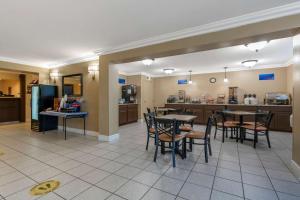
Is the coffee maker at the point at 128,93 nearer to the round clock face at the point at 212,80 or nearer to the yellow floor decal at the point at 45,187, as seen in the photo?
the round clock face at the point at 212,80

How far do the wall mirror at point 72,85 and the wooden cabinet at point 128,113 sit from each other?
6.31 feet

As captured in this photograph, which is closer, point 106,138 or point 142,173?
point 142,173

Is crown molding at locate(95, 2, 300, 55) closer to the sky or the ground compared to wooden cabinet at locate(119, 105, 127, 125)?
closer to the sky

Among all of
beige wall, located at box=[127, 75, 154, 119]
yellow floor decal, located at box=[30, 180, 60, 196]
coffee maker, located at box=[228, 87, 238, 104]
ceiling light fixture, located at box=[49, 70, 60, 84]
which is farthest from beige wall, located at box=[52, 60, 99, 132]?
coffee maker, located at box=[228, 87, 238, 104]

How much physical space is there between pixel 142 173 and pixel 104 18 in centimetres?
269

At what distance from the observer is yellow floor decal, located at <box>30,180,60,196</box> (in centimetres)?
195

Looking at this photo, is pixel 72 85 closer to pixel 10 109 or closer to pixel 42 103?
pixel 42 103

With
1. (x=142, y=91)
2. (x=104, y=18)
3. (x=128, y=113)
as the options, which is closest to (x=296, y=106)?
(x=104, y=18)

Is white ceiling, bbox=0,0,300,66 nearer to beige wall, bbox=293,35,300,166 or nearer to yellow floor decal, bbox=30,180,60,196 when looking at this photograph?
beige wall, bbox=293,35,300,166

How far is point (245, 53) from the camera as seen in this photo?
454 centimetres

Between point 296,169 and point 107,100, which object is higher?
point 107,100

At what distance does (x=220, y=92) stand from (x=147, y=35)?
5356mm

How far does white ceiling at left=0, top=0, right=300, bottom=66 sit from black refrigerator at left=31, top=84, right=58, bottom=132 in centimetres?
183

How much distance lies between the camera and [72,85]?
17.1 feet
